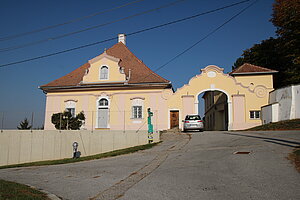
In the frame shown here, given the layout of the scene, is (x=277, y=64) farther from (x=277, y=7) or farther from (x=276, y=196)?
(x=276, y=196)

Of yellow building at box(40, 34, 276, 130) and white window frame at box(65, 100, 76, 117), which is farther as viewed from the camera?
white window frame at box(65, 100, 76, 117)

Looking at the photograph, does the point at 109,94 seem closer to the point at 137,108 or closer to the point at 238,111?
the point at 137,108

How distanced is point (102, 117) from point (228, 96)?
40.1 ft

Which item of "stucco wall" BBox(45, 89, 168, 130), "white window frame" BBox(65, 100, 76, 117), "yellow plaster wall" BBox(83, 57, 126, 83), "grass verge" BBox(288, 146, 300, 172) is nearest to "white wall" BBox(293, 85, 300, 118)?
"stucco wall" BBox(45, 89, 168, 130)

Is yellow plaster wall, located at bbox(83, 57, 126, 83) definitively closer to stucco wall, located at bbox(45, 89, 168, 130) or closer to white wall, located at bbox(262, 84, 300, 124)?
stucco wall, located at bbox(45, 89, 168, 130)

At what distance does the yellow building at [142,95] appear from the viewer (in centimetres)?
2719

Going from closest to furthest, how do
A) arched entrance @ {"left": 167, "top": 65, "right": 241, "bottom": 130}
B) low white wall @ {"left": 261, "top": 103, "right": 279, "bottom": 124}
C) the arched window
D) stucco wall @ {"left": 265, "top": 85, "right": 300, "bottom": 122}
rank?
stucco wall @ {"left": 265, "top": 85, "right": 300, "bottom": 122}, low white wall @ {"left": 261, "top": 103, "right": 279, "bottom": 124}, arched entrance @ {"left": 167, "top": 65, "right": 241, "bottom": 130}, the arched window

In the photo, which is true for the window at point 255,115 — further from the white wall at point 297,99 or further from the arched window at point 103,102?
the arched window at point 103,102

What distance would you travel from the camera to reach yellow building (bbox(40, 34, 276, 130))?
89.2 ft

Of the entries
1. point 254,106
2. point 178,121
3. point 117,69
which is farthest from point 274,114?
point 117,69

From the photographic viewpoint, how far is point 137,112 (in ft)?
91.7

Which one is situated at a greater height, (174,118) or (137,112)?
(137,112)

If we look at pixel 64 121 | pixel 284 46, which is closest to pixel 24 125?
pixel 64 121

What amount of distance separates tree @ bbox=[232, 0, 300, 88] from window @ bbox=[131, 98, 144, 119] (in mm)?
17030
